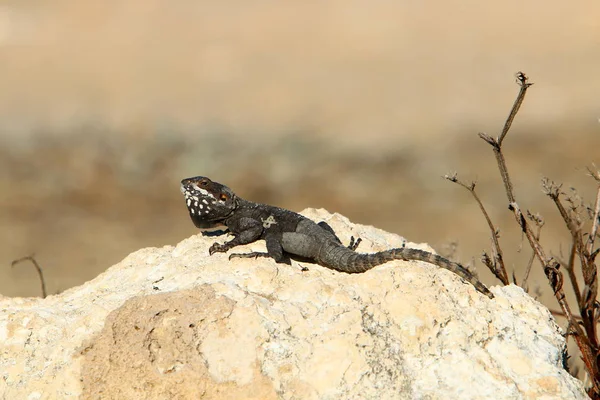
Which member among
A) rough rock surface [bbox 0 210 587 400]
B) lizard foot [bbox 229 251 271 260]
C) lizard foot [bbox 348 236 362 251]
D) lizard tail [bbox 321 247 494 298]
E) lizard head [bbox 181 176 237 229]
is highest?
lizard head [bbox 181 176 237 229]

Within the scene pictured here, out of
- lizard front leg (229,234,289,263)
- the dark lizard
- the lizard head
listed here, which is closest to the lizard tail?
the dark lizard

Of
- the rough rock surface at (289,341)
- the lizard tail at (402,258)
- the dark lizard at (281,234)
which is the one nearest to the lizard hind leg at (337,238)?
the dark lizard at (281,234)

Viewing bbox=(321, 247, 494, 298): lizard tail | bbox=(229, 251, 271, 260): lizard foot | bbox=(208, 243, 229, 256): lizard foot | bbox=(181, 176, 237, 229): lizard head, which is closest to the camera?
bbox=(321, 247, 494, 298): lizard tail

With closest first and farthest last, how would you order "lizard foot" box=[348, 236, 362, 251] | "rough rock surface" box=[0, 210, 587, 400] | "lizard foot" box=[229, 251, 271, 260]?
"rough rock surface" box=[0, 210, 587, 400] → "lizard foot" box=[229, 251, 271, 260] → "lizard foot" box=[348, 236, 362, 251]

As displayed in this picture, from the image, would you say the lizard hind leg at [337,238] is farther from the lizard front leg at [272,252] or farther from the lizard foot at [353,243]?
the lizard front leg at [272,252]

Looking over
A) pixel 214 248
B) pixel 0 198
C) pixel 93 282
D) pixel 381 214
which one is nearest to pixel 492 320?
pixel 214 248

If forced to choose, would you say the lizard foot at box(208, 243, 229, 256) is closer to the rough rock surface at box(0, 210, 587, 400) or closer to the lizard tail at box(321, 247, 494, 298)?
the rough rock surface at box(0, 210, 587, 400)

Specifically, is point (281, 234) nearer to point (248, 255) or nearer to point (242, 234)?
point (242, 234)
